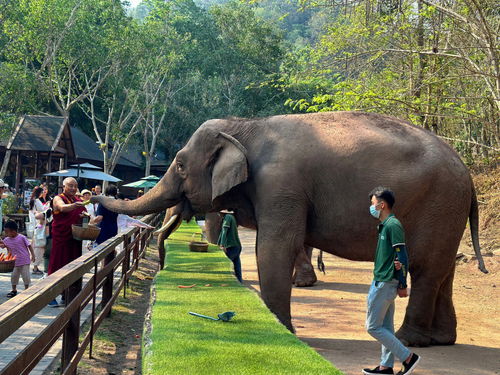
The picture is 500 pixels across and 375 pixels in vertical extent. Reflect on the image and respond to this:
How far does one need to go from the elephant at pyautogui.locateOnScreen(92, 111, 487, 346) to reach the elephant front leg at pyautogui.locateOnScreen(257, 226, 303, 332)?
11 mm

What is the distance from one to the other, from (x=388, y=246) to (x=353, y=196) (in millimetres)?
1708

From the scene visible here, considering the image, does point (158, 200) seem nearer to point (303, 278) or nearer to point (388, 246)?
point (388, 246)

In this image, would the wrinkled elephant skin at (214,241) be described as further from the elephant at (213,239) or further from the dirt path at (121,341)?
the dirt path at (121,341)

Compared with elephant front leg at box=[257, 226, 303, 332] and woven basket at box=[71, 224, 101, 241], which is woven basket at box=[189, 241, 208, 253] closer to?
woven basket at box=[71, 224, 101, 241]

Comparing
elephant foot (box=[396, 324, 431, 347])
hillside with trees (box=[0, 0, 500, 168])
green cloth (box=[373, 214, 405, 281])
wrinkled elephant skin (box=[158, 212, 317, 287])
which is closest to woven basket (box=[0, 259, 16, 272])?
wrinkled elephant skin (box=[158, 212, 317, 287])

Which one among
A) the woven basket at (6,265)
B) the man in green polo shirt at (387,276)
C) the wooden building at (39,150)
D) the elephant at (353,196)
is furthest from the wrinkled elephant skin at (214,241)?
the wooden building at (39,150)

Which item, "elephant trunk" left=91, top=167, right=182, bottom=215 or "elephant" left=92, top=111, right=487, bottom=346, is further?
"elephant trunk" left=91, top=167, right=182, bottom=215

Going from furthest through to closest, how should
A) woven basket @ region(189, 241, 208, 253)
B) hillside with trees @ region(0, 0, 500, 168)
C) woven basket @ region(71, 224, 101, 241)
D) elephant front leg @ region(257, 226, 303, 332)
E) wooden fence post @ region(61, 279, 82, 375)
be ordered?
woven basket @ region(189, 241, 208, 253) → hillside with trees @ region(0, 0, 500, 168) → woven basket @ region(71, 224, 101, 241) → elephant front leg @ region(257, 226, 303, 332) → wooden fence post @ region(61, 279, 82, 375)

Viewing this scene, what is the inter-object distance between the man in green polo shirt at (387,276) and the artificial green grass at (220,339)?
0.70m

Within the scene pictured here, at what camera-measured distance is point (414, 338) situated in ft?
24.4

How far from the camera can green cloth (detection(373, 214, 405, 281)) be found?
5.67 m

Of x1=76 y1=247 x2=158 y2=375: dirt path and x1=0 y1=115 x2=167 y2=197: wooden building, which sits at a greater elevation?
x1=0 y1=115 x2=167 y2=197: wooden building

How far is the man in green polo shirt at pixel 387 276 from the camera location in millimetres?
5711

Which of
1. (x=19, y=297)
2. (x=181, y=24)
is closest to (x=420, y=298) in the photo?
(x=19, y=297)
